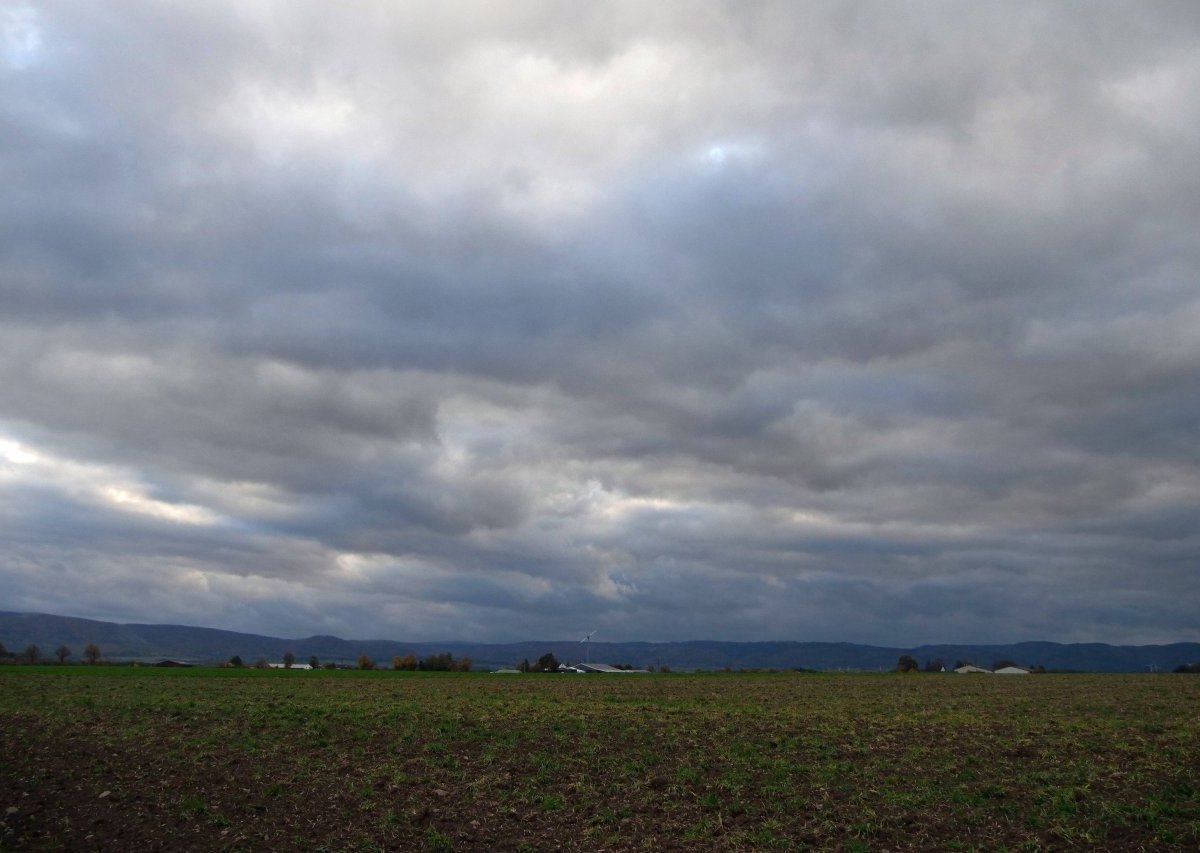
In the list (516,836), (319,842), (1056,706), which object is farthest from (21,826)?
(1056,706)

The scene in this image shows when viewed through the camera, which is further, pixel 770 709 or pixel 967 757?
pixel 770 709

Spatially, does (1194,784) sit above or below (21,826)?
above

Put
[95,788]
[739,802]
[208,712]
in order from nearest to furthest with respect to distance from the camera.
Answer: [739,802]
[95,788]
[208,712]

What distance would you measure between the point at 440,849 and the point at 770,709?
2225 cm

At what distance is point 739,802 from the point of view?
23.7 meters

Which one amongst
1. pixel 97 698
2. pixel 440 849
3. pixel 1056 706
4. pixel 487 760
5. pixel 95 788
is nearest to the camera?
pixel 440 849

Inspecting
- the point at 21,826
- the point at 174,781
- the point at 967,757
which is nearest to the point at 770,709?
the point at 967,757

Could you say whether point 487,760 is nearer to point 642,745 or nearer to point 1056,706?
point 642,745

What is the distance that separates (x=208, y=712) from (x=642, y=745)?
19.3 meters

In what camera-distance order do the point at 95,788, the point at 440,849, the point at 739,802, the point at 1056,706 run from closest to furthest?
the point at 440,849 → the point at 739,802 → the point at 95,788 → the point at 1056,706

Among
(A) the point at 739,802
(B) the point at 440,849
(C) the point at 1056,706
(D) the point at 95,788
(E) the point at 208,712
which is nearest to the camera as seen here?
(B) the point at 440,849

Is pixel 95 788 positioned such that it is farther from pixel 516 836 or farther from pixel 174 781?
pixel 516 836

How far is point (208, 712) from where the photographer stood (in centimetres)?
3962

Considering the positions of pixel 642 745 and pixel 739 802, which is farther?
pixel 642 745
